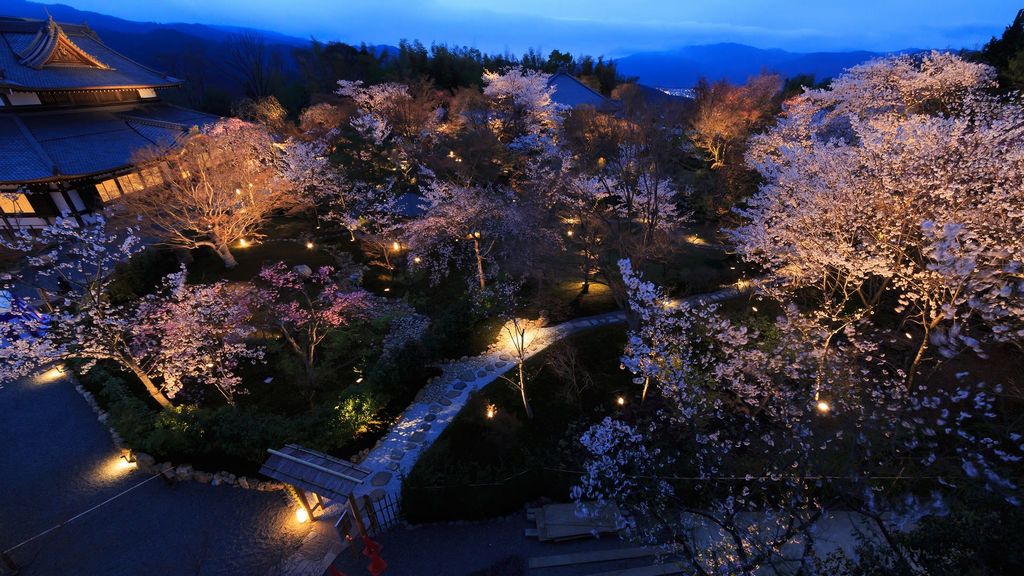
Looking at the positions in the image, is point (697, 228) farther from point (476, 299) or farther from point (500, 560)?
point (500, 560)

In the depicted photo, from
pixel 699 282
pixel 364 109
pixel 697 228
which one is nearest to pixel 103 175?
pixel 364 109

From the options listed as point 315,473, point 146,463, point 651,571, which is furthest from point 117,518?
point 651,571

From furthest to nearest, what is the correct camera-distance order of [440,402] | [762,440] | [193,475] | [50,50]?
[50,50], [440,402], [193,475], [762,440]

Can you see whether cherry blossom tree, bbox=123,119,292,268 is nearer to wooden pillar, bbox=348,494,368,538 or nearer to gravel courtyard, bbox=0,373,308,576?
gravel courtyard, bbox=0,373,308,576

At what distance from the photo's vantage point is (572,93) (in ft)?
137

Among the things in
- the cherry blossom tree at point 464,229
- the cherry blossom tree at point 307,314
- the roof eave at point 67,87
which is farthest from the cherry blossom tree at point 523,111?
the roof eave at point 67,87

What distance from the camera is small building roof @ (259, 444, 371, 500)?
29.7ft

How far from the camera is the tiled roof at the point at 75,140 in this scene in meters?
A: 22.2

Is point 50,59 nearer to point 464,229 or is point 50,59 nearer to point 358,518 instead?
point 464,229

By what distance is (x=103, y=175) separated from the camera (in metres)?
25.1

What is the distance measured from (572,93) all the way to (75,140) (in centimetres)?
3770

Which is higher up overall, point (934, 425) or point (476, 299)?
point (934, 425)

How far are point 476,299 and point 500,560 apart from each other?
10.3 meters

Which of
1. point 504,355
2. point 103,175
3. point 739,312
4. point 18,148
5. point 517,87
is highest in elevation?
point 517,87
